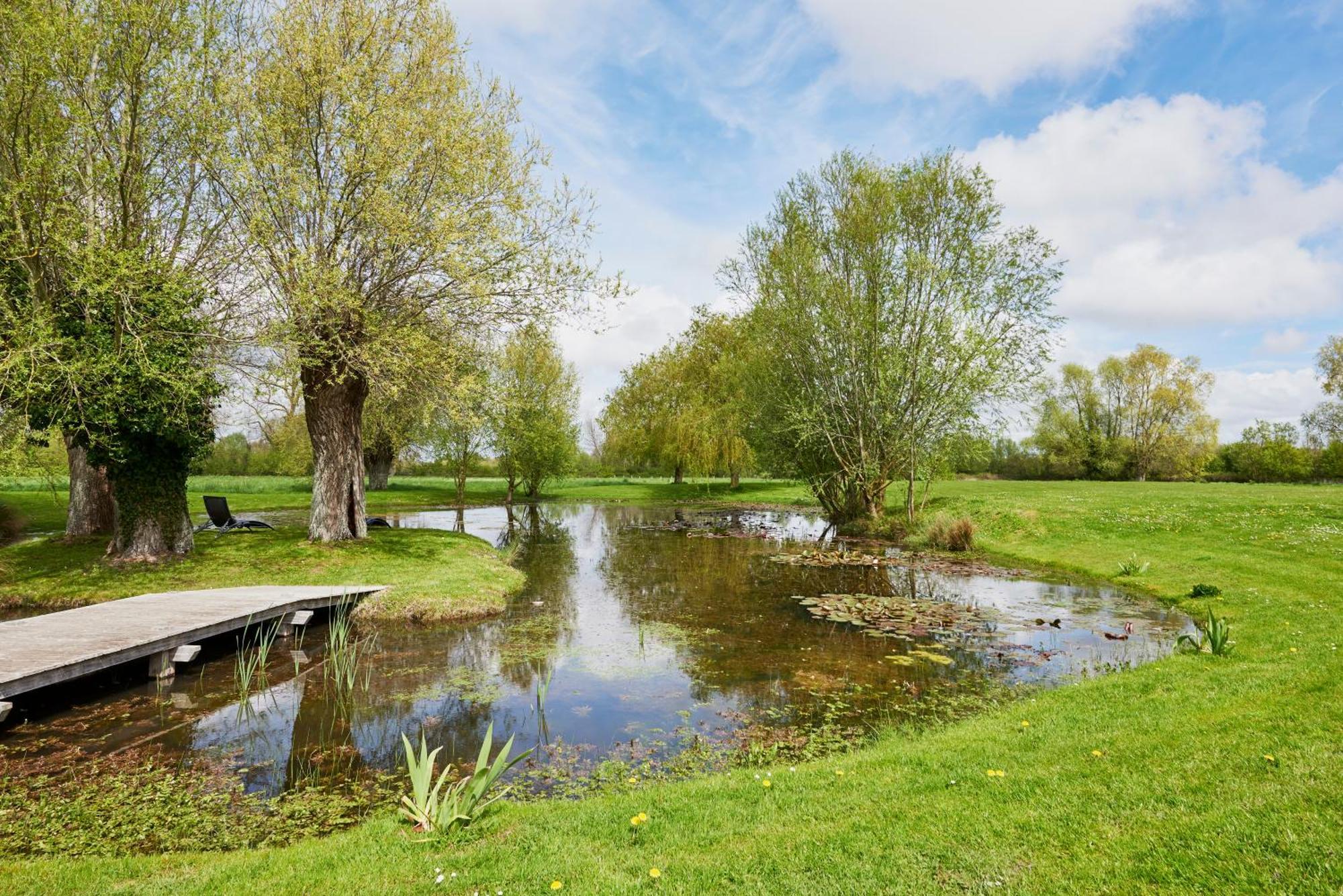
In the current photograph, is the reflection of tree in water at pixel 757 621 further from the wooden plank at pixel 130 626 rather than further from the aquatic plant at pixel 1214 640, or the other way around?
the wooden plank at pixel 130 626

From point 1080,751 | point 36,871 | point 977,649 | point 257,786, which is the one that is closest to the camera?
point 36,871

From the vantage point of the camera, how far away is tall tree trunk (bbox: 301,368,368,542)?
17.2m

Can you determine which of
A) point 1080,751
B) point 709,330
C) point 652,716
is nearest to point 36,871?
point 652,716

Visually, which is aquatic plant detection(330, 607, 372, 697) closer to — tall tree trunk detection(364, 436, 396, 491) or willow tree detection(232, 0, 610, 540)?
willow tree detection(232, 0, 610, 540)

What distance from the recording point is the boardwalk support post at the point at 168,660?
372 inches

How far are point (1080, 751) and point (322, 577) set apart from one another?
14.5 metres

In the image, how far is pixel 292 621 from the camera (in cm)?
1177

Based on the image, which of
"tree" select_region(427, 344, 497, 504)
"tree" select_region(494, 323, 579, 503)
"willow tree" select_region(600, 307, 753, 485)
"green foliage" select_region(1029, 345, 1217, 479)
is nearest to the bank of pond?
"tree" select_region(427, 344, 497, 504)

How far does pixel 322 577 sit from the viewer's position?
14.5m

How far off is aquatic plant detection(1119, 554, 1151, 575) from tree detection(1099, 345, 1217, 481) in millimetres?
50069

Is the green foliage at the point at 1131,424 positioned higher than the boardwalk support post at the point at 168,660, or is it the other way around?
the green foliage at the point at 1131,424

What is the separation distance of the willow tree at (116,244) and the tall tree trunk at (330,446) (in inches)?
96.2

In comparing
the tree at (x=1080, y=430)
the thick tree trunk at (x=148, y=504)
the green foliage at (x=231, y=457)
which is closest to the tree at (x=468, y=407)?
the thick tree trunk at (x=148, y=504)

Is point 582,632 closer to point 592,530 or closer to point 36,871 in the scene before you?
point 36,871
